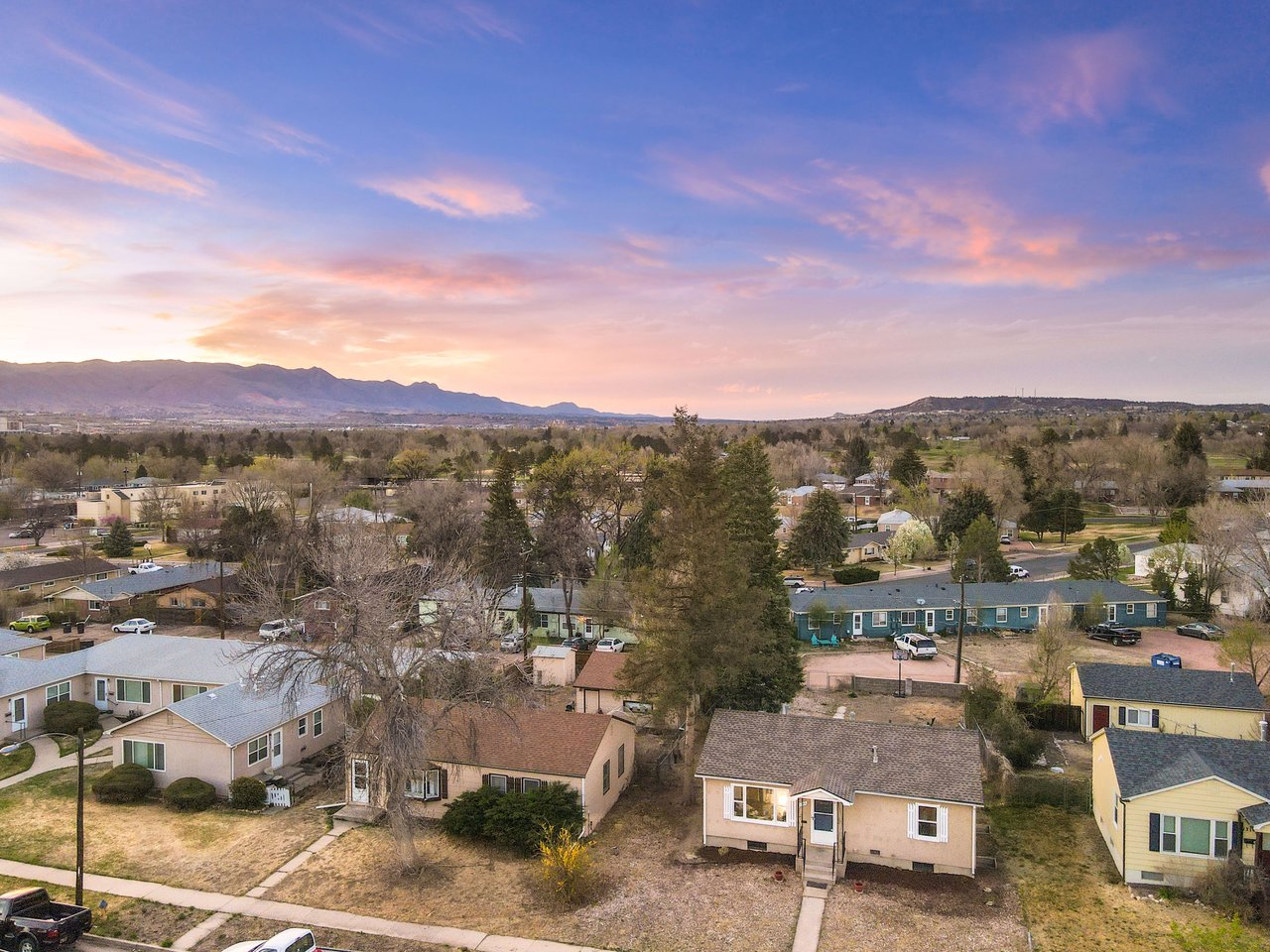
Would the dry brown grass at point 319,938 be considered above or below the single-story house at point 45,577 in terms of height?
below

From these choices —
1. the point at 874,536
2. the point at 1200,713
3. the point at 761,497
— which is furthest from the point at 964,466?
the point at 1200,713

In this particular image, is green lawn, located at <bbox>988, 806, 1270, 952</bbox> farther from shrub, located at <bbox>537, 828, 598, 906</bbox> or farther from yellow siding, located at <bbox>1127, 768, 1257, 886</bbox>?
shrub, located at <bbox>537, 828, 598, 906</bbox>

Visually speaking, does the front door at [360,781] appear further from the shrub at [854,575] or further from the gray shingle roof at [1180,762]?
the shrub at [854,575]

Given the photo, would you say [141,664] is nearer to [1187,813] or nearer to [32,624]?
[32,624]

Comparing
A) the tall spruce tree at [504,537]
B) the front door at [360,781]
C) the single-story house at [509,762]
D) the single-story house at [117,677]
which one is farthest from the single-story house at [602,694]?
the tall spruce tree at [504,537]

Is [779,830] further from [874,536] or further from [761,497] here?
[874,536]

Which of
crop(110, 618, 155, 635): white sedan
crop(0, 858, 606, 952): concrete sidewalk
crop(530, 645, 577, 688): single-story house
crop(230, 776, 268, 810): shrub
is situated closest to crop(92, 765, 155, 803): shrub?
crop(230, 776, 268, 810): shrub

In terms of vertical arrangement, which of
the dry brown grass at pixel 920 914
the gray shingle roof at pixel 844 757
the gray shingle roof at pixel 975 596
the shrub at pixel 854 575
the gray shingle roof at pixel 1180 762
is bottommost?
the dry brown grass at pixel 920 914
